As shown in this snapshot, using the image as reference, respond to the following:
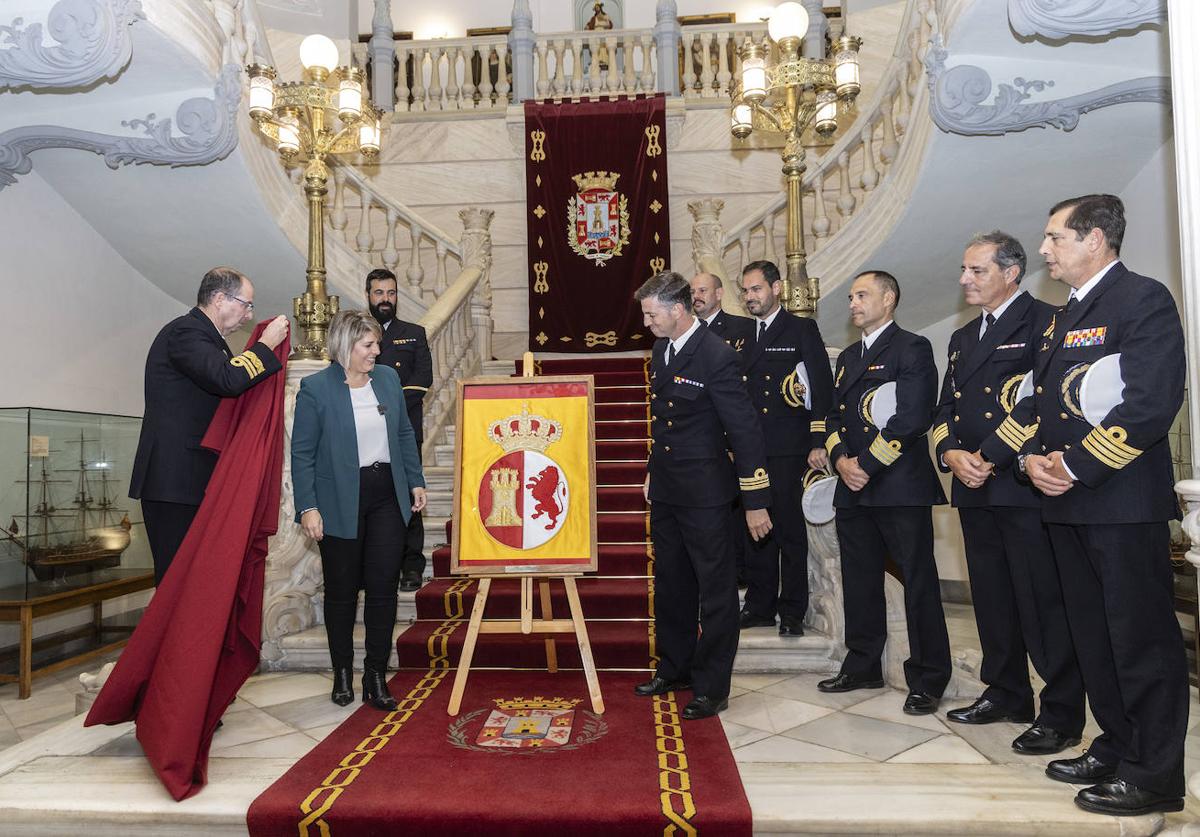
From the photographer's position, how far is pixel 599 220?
868 cm

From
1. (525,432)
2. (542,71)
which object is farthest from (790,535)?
(542,71)

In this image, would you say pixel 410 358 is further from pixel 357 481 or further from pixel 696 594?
pixel 696 594

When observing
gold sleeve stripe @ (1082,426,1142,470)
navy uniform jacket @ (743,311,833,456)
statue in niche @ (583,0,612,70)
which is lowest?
gold sleeve stripe @ (1082,426,1142,470)

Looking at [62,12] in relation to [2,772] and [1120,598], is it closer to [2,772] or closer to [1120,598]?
[2,772]

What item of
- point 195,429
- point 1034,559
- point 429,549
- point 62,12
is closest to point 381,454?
point 195,429

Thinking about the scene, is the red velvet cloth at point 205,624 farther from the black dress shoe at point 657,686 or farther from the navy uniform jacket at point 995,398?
the navy uniform jacket at point 995,398

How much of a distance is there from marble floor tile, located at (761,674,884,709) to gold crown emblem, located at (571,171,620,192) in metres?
6.10

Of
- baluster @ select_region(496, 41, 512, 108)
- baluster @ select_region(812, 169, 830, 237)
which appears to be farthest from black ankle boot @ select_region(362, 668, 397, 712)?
baluster @ select_region(496, 41, 512, 108)

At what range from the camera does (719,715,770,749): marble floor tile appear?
10.0 ft

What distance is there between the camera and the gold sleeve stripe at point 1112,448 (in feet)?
7.54

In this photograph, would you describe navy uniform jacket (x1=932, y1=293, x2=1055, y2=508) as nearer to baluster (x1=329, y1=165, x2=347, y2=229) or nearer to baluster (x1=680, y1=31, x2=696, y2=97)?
baluster (x1=329, y1=165, x2=347, y2=229)

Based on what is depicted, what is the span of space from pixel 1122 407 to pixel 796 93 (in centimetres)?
322

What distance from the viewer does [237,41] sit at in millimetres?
5172

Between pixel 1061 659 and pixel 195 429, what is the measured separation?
10.6 feet
